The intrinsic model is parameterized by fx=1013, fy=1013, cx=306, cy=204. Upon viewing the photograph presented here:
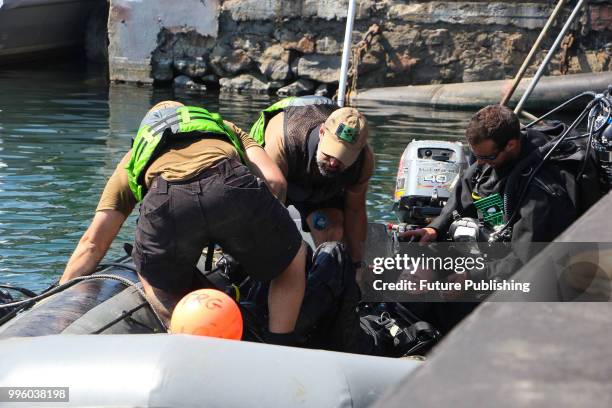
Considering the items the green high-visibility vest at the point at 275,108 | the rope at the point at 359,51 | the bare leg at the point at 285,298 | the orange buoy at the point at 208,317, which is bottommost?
the rope at the point at 359,51

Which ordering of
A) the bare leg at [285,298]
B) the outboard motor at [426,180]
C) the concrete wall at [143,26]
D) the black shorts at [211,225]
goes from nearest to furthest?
the black shorts at [211,225] → the bare leg at [285,298] → the outboard motor at [426,180] → the concrete wall at [143,26]

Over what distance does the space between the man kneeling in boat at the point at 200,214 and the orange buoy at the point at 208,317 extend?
0.31 meters

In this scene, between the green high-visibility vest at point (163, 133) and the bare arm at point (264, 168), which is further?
the bare arm at point (264, 168)

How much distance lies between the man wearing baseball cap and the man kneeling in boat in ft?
1.60

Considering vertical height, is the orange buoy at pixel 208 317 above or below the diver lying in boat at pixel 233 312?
above

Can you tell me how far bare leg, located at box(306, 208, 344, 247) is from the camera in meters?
5.28

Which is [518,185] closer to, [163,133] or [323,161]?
[323,161]

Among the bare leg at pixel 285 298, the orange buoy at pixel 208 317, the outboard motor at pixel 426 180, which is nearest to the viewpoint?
the orange buoy at pixel 208 317

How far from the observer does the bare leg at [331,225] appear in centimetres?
528

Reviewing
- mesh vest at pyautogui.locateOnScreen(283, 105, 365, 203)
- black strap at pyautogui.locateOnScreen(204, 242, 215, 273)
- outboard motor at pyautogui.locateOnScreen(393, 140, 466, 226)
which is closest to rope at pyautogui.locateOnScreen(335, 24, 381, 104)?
outboard motor at pyautogui.locateOnScreen(393, 140, 466, 226)

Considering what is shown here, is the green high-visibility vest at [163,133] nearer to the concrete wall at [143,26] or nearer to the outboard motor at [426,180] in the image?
the outboard motor at [426,180]

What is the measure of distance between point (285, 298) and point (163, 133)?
803 mm

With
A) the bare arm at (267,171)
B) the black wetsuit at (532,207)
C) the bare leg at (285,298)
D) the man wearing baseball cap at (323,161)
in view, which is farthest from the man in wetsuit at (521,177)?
the bare leg at (285,298)

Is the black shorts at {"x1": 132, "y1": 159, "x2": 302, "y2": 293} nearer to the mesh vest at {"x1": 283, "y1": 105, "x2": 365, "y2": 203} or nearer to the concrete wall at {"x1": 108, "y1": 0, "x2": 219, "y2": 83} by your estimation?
the mesh vest at {"x1": 283, "y1": 105, "x2": 365, "y2": 203}
